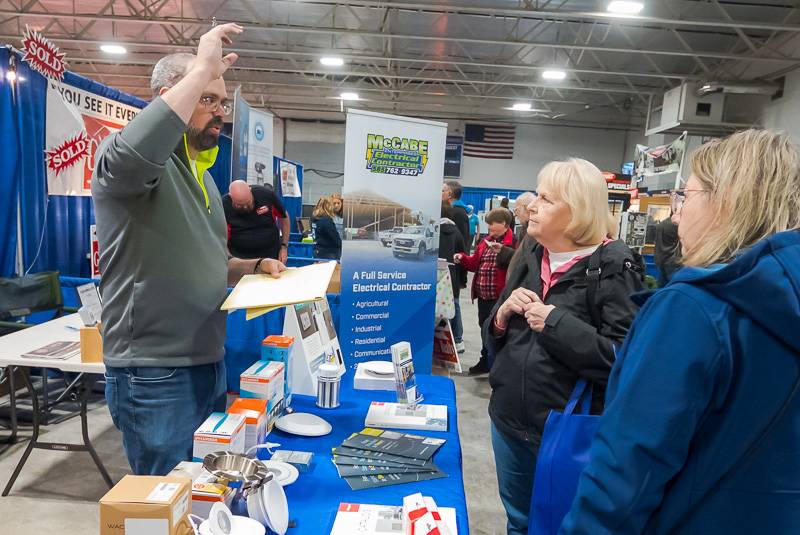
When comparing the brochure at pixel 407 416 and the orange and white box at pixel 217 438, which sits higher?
the orange and white box at pixel 217 438

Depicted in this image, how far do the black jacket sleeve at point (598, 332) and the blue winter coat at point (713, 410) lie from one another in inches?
24.5

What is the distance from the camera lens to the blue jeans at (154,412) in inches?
50.4

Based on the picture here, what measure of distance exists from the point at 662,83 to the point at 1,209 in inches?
526

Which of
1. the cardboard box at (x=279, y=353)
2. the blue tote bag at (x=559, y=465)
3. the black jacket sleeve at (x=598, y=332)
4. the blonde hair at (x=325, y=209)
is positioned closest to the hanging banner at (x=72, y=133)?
the blonde hair at (x=325, y=209)

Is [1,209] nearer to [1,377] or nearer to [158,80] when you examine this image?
[1,377]

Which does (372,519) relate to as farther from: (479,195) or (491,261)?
(479,195)

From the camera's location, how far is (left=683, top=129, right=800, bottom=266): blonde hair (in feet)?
2.65

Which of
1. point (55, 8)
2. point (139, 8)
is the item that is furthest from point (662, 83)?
point (55, 8)

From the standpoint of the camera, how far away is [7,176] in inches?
139

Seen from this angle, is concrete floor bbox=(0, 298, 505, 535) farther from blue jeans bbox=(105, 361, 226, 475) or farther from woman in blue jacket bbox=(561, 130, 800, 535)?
woman in blue jacket bbox=(561, 130, 800, 535)

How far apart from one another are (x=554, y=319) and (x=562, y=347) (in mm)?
78

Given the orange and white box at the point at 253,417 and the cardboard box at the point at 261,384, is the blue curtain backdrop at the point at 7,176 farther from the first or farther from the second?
the orange and white box at the point at 253,417

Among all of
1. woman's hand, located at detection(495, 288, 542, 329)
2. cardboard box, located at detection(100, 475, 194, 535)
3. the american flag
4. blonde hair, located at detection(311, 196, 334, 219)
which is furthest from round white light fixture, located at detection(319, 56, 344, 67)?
cardboard box, located at detection(100, 475, 194, 535)

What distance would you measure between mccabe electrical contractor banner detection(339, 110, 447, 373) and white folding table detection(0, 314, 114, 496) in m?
1.55
